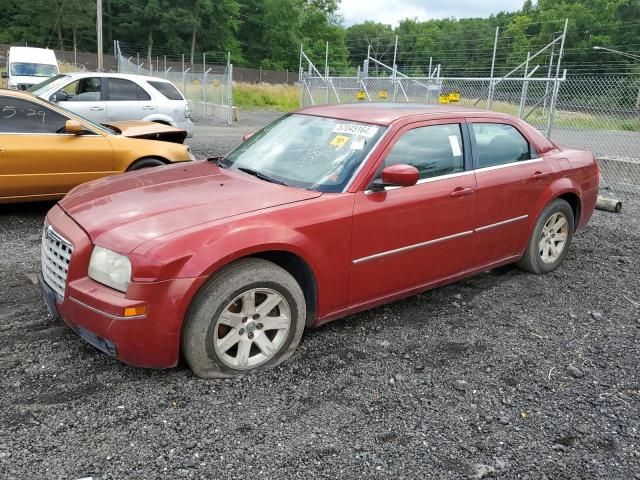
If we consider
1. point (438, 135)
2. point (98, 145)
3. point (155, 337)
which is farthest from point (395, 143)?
point (98, 145)

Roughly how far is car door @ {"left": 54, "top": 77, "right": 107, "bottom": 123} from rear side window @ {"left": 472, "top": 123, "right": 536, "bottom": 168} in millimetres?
8322

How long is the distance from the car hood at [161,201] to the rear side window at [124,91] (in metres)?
7.54

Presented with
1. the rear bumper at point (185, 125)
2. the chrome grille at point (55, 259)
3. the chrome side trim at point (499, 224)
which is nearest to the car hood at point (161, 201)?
the chrome grille at point (55, 259)

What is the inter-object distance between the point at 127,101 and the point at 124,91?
21 cm

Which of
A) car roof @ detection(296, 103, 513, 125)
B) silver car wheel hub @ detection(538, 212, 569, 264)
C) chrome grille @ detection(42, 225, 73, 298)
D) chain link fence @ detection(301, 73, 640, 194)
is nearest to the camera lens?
chrome grille @ detection(42, 225, 73, 298)

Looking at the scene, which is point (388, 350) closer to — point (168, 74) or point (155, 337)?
point (155, 337)

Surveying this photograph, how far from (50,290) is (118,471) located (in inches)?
51.9

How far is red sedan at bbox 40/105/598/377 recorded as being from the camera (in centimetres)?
297

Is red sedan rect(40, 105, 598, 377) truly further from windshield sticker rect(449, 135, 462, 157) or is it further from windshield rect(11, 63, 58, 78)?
windshield rect(11, 63, 58, 78)

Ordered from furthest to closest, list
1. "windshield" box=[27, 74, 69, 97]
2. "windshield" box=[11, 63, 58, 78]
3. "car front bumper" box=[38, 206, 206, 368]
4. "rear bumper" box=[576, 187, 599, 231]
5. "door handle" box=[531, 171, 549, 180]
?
"windshield" box=[11, 63, 58, 78] → "windshield" box=[27, 74, 69, 97] → "rear bumper" box=[576, 187, 599, 231] → "door handle" box=[531, 171, 549, 180] → "car front bumper" box=[38, 206, 206, 368]

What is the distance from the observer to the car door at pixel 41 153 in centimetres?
605

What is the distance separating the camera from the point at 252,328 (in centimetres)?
329

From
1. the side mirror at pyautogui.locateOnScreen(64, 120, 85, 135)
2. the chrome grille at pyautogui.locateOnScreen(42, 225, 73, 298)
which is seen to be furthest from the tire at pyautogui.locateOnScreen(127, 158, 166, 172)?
the chrome grille at pyautogui.locateOnScreen(42, 225, 73, 298)

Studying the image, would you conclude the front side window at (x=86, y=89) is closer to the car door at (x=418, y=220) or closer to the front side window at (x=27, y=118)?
the front side window at (x=27, y=118)
